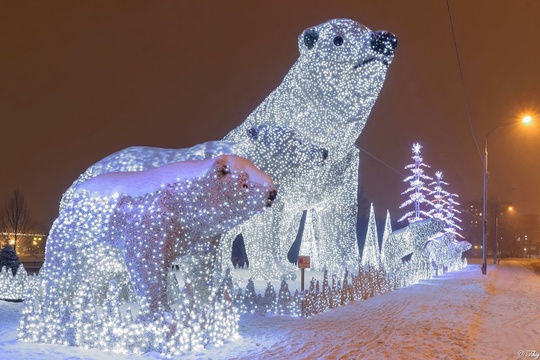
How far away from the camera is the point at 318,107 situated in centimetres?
1051

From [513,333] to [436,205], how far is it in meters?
27.0

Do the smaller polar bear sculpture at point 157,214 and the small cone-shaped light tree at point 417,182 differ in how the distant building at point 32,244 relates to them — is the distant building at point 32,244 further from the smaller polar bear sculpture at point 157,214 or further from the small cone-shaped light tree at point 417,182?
the smaller polar bear sculpture at point 157,214

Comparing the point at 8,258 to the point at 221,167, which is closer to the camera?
the point at 221,167

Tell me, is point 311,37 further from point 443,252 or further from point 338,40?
point 443,252

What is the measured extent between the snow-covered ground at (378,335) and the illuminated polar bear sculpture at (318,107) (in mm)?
1259

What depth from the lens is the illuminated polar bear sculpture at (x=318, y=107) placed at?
32.5 feet

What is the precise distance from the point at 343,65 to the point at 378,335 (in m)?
5.16

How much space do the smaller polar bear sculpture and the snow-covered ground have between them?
83 centimetres

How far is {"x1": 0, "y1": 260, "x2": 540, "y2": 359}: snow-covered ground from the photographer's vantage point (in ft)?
19.0

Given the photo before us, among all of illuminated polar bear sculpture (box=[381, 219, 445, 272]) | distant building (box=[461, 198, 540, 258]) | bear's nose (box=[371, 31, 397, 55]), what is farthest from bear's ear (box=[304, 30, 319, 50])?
distant building (box=[461, 198, 540, 258])

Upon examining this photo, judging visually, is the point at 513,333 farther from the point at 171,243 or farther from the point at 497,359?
the point at 171,243

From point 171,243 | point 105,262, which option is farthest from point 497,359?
point 105,262

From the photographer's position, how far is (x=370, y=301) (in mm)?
10695

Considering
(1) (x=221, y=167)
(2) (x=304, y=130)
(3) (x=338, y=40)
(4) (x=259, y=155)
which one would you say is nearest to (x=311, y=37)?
(3) (x=338, y=40)
